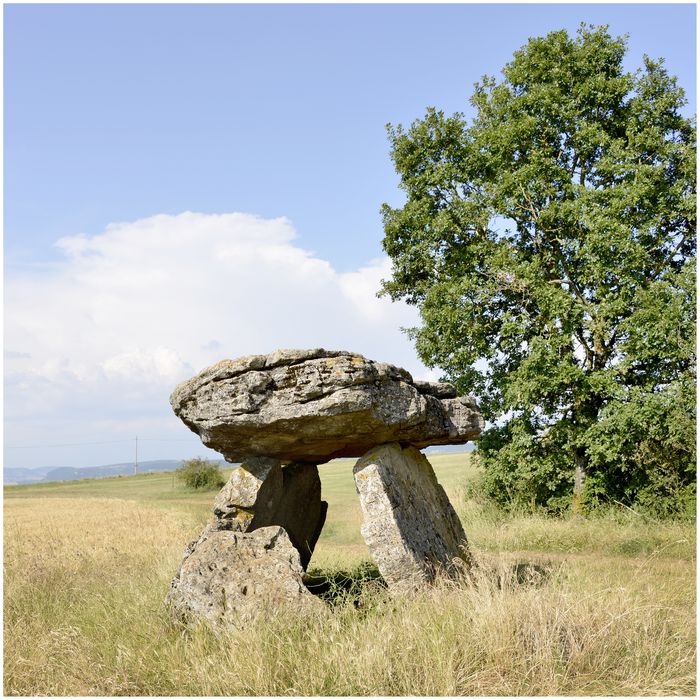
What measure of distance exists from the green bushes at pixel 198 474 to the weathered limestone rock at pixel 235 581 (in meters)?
30.0

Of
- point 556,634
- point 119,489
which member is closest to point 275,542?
point 556,634

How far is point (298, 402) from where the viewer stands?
9.41m

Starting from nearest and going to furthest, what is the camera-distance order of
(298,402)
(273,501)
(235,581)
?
(235,581), (298,402), (273,501)

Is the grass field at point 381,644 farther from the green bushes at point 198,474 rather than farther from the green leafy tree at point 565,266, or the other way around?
the green bushes at point 198,474

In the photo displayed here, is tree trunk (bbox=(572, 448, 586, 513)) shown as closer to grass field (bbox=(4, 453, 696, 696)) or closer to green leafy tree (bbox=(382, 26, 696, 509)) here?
green leafy tree (bbox=(382, 26, 696, 509))

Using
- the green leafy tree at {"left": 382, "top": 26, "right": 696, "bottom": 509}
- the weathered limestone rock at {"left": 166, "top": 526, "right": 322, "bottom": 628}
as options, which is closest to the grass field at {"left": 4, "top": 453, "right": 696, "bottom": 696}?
the weathered limestone rock at {"left": 166, "top": 526, "right": 322, "bottom": 628}

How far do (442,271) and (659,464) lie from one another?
832 cm

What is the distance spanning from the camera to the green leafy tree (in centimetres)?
1792

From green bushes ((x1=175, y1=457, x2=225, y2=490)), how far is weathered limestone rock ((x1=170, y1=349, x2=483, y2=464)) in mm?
29097

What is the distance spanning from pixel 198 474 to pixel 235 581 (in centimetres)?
3080

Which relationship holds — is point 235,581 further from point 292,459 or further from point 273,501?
point 292,459

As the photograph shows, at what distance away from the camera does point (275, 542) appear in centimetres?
939

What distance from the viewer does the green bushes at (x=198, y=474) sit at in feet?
126

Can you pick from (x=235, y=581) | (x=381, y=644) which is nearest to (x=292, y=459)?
(x=235, y=581)
